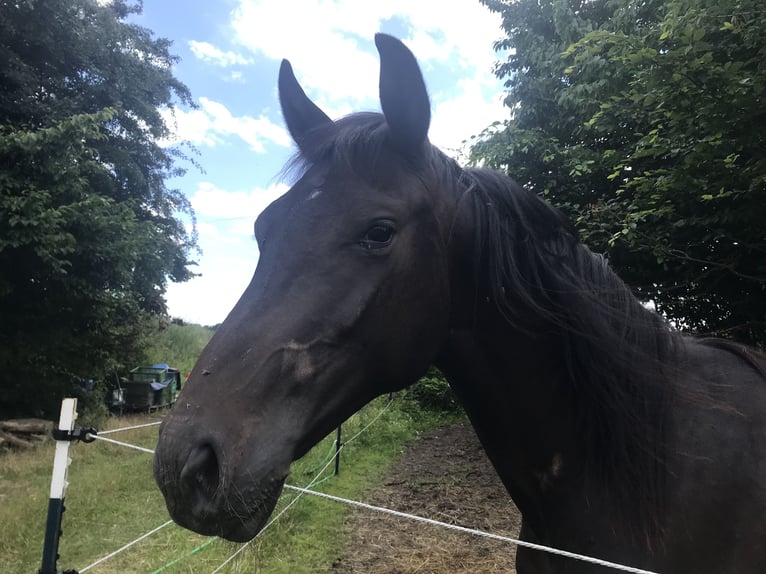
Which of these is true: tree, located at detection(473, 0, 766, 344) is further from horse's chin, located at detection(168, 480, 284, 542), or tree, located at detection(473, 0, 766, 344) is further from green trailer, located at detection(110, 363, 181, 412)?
green trailer, located at detection(110, 363, 181, 412)

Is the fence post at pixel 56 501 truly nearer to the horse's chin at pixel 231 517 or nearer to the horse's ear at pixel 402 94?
the horse's chin at pixel 231 517

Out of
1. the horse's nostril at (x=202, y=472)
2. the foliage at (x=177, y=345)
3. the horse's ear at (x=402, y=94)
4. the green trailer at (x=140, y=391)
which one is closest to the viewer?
the horse's nostril at (x=202, y=472)

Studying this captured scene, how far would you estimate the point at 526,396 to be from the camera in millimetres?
1564

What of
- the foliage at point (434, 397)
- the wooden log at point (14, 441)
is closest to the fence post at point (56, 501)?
the wooden log at point (14, 441)

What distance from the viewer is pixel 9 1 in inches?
387

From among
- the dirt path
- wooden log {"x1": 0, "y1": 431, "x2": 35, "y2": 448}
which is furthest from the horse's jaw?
wooden log {"x1": 0, "y1": 431, "x2": 35, "y2": 448}

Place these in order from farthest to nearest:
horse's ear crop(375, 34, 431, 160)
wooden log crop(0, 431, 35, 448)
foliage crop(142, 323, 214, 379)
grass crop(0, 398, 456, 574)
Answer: foliage crop(142, 323, 214, 379) → wooden log crop(0, 431, 35, 448) → grass crop(0, 398, 456, 574) → horse's ear crop(375, 34, 431, 160)

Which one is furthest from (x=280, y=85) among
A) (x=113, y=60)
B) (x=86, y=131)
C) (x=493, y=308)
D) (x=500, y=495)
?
(x=113, y=60)

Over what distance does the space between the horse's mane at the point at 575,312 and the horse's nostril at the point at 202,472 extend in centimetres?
86

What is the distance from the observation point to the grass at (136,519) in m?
4.31

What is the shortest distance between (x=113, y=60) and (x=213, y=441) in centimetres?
1365

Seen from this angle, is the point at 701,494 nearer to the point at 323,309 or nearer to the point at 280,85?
the point at 323,309

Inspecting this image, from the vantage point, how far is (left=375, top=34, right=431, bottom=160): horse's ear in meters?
1.42

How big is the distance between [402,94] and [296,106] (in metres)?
0.54
